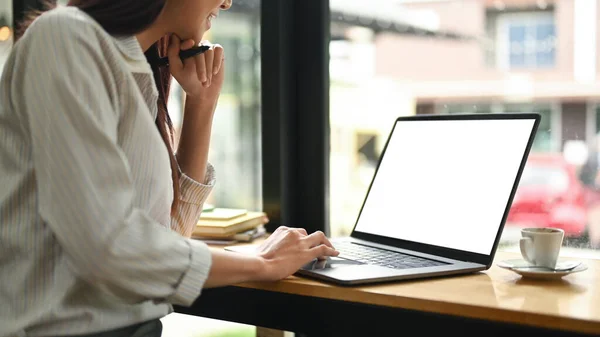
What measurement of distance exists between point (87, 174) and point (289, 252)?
412 millimetres

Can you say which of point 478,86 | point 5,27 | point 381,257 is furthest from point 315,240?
point 5,27

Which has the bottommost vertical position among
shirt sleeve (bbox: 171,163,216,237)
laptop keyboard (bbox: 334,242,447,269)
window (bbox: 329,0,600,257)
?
laptop keyboard (bbox: 334,242,447,269)

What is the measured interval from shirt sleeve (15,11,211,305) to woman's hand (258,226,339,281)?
0.21 metres

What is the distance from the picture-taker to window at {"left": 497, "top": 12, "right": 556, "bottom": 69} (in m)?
1.60

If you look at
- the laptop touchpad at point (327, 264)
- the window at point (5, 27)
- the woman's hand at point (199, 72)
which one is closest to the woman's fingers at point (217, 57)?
the woman's hand at point (199, 72)

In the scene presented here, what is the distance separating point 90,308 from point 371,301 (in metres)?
0.43

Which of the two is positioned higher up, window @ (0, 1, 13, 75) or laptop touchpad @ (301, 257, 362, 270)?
window @ (0, 1, 13, 75)

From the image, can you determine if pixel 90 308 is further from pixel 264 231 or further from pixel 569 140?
pixel 569 140

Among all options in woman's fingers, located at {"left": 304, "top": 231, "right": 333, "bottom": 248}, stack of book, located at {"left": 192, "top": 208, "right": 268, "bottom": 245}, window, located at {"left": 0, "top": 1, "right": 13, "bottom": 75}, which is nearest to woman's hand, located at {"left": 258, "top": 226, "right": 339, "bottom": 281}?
woman's fingers, located at {"left": 304, "top": 231, "right": 333, "bottom": 248}

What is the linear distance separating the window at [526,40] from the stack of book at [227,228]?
715 mm

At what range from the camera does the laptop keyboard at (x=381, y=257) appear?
1305 millimetres

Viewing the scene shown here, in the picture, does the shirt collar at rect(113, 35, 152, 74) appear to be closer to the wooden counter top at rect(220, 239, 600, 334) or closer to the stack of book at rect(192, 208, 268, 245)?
the wooden counter top at rect(220, 239, 600, 334)

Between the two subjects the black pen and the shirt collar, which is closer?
the shirt collar

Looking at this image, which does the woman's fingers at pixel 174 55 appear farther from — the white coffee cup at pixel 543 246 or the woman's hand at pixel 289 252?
the white coffee cup at pixel 543 246
